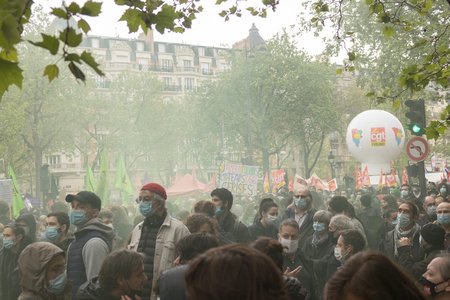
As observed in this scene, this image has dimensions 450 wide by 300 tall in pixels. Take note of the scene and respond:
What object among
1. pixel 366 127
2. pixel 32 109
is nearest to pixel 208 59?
pixel 32 109

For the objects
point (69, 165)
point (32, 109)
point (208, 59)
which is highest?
point (208, 59)

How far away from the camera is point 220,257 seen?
8.29ft

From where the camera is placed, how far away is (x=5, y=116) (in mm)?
33250

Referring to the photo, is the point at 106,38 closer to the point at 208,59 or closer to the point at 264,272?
the point at 208,59

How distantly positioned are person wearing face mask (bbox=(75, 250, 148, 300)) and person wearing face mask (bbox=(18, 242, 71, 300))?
59 centimetres

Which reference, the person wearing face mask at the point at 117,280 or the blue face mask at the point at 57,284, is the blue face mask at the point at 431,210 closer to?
the blue face mask at the point at 57,284

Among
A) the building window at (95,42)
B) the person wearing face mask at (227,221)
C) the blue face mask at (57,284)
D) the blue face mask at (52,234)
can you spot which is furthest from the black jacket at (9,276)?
the building window at (95,42)

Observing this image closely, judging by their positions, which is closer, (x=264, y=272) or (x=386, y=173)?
(x=264, y=272)

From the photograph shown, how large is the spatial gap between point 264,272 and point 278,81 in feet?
137

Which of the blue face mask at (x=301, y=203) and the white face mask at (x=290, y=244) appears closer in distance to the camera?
the white face mask at (x=290, y=244)

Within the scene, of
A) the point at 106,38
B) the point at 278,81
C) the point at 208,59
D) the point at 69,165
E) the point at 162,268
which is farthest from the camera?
the point at 208,59

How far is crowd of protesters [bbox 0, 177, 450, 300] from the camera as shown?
2553 millimetres

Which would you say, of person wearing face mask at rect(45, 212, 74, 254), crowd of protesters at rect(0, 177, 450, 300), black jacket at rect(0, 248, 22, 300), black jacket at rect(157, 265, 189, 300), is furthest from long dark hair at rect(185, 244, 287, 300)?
black jacket at rect(0, 248, 22, 300)

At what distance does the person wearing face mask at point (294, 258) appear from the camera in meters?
5.81
